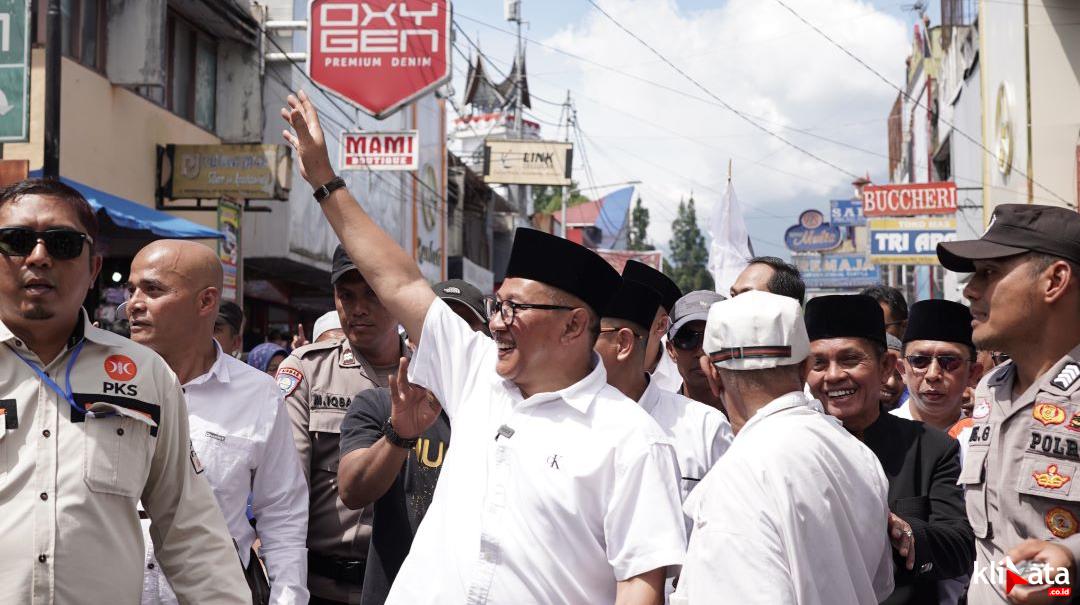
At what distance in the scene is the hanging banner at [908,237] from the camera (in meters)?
27.0

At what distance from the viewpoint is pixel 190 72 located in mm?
18312

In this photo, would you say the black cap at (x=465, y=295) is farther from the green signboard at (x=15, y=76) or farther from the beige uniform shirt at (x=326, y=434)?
the green signboard at (x=15, y=76)

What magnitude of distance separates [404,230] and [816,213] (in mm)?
29809

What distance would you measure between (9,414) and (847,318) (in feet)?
10.3

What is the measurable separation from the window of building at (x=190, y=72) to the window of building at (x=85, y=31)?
1898 mm

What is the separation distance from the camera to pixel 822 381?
173 inches

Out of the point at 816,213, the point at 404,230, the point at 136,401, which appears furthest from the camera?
the point at 816,213

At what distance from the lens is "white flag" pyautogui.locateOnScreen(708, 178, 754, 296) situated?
11211 millimetres

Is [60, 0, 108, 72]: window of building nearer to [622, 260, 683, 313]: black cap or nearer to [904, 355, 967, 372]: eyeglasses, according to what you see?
[622, 260, 683, 313]: black cap

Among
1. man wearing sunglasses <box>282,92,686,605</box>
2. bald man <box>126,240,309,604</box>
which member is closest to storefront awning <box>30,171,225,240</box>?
bald man <box>126,240,309,604</box>

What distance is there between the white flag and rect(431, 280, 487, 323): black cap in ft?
21.3

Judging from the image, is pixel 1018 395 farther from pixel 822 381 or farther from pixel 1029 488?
pixel 822 381

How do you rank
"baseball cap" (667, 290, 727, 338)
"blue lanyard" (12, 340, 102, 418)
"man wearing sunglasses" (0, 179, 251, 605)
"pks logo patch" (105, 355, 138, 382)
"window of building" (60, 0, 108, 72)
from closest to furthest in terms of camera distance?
"man wearing sunglasses" (0, 179, 251, 605) → "blue lanyard" (12, 340, 102, 418) → "pks logo patch" (105, 355, 138, 382) → "baseball cap" (667, 290, 727, 338) → "window of building" (60, 0, 108, 72)

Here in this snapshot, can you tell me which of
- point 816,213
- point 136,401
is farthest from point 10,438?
point 816,213
